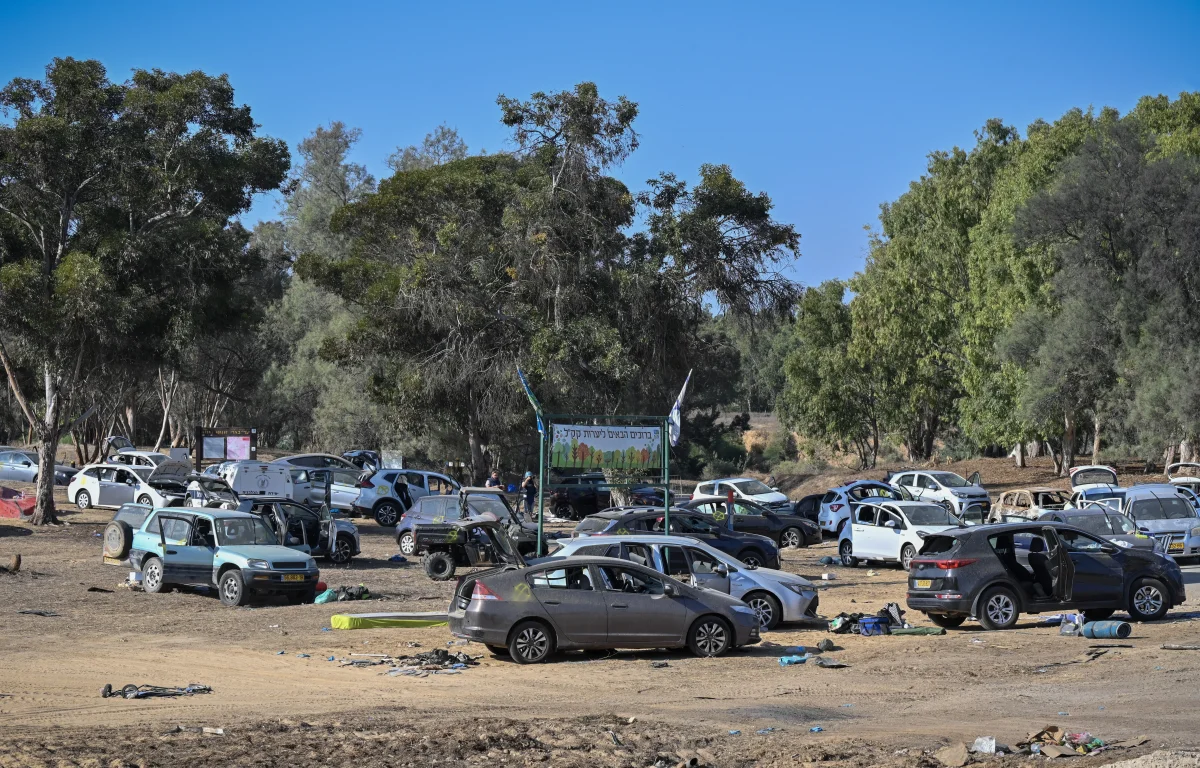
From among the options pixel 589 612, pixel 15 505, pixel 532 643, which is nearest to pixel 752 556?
pixel 589 612

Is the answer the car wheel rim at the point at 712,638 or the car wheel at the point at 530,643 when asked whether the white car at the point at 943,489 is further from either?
the car wheel at the point at 530,643

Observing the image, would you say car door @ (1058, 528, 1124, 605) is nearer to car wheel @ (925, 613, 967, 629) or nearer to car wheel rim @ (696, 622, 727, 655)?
car wheel @ (925, 613, 967, 629)

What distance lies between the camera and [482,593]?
47.2ft

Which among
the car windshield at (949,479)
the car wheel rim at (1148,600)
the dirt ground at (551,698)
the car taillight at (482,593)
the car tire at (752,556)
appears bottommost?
the dirt ground at (551,698)

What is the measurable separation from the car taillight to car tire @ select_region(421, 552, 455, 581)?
963 cm

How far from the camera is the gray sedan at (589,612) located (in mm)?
14375

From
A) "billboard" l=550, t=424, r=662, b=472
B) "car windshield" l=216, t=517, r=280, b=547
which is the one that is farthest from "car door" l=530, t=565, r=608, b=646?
"billboard" l=550, t=424, r=662, b=472

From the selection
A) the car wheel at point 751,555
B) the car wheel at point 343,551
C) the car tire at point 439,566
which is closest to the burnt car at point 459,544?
the car tire at point 439,566

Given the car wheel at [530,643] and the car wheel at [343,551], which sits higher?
the car wheel at [343,551]

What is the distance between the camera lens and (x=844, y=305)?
6488 cm

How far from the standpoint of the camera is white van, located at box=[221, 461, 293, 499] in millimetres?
30859

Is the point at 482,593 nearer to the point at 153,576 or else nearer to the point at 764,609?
the point at 764,609

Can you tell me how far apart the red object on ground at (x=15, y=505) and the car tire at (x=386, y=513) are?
9.72 metres

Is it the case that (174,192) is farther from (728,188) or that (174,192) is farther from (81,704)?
(81,704)
